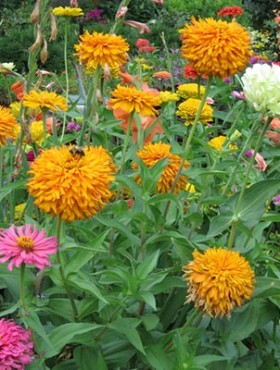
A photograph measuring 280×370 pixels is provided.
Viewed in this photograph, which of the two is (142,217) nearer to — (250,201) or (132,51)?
(250,201)

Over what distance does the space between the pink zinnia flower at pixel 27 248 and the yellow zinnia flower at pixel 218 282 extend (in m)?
0.25

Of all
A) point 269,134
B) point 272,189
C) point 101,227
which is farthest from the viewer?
point 269,134

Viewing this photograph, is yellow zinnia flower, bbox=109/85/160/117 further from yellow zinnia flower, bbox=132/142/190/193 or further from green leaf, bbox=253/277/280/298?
green leaf, bbox=253/277/280/298

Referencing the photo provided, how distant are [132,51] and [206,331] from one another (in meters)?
5.83

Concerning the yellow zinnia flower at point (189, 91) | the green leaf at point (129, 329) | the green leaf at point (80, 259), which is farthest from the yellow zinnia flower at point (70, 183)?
the yellow zinnia flower at point (189, 91)

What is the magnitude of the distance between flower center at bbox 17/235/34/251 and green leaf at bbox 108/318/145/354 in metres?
0.27

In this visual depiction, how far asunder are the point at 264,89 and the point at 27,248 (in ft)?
1.76

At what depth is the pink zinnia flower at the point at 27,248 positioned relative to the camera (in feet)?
3.59

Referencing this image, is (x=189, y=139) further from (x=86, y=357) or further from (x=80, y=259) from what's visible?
(x=86, y=357)

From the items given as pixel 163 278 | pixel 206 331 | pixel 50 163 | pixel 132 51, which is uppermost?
pixel 50 163

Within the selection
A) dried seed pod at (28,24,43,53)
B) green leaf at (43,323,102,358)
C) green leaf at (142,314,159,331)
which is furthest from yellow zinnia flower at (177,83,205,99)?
green leaf at (43,323,102,358)

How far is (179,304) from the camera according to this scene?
1527 mm

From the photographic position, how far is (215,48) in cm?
136

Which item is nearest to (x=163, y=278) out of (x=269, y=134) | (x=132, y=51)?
(x=269, y=134)
